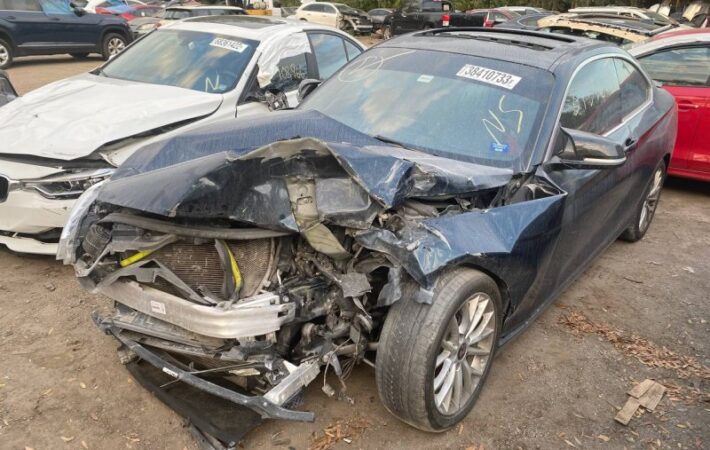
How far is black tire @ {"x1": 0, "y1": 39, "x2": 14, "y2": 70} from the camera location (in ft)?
39.3

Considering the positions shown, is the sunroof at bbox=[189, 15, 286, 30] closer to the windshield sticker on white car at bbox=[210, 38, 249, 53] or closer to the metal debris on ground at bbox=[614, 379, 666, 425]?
the windshield sticker on white car at bbox=[210, 38, 249, 53]

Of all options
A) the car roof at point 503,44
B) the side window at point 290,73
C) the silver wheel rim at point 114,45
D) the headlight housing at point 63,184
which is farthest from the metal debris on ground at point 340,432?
the silver wheel rim at point 114,45

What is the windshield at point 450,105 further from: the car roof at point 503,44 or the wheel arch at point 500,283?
the wheel arch at point 500,283

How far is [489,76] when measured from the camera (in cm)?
333

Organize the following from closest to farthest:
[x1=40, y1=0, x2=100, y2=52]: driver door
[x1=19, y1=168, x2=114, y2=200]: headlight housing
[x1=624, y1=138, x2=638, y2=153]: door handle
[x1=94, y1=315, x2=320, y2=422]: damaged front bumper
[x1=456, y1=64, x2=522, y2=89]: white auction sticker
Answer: [x1=94, y1=315, x2=320, y2=422]: damaged front bumper
[x1=456, y1=64, x2=522, y2=89]: white auction sticker
[x1=624, y1=138, x2=638, y2=153]: door handle
[x1=19, y1=168, x2=114, y2=200]: headlight housing
[x1=40, y1=0, x2=100, y2=52]: driver door

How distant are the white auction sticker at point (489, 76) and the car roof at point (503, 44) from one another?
5.6 inches

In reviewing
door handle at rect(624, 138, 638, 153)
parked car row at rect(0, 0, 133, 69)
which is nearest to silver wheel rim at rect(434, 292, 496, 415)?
door handle at rect(624, 138, 638, 153)

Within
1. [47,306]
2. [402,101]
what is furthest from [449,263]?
[47,306]

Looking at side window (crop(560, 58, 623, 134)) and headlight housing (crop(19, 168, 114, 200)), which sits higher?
side window (crop(560, 58, 623, 134))

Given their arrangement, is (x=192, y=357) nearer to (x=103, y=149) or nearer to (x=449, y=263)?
(x=449, y=263)

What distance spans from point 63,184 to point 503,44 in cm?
309

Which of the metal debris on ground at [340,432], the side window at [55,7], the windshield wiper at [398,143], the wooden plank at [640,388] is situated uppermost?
the windshield wiper at [398,143]

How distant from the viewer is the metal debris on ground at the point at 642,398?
9.22ft

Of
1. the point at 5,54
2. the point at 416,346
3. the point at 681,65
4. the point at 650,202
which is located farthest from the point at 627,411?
the point at 5,54
